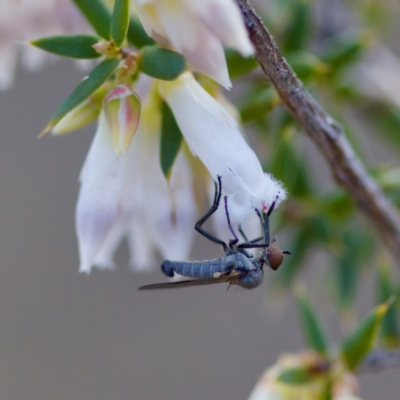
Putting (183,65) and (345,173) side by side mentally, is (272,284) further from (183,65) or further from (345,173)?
(183,65)

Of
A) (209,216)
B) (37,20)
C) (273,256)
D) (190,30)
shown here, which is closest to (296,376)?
(273,256)

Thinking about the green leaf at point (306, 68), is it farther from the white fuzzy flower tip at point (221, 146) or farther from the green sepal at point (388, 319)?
the green sepal at point (388, 319)

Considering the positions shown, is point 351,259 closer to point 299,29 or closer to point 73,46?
point 299,29

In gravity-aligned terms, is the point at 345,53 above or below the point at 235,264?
above

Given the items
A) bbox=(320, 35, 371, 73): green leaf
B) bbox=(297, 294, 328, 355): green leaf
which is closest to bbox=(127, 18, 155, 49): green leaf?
bbox=(320, 35, 371, 73): green leaf

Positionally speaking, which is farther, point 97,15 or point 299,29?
point 299,29

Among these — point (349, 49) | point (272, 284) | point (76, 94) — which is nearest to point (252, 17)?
point (76, 94)
